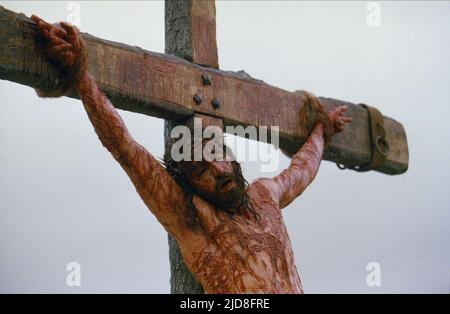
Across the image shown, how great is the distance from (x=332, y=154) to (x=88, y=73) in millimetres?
1832

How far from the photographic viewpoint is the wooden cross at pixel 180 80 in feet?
14.9

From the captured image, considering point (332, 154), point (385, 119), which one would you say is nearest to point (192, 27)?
point (332, 154)

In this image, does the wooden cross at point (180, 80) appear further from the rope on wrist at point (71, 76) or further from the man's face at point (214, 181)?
the man's face at point (214, 181)

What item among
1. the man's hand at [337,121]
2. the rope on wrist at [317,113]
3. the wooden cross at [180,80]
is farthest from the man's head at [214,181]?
the man's hand at [337,121]

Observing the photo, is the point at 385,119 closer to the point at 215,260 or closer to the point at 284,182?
the point at 284,182

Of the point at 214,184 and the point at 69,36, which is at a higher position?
the point at 69,36

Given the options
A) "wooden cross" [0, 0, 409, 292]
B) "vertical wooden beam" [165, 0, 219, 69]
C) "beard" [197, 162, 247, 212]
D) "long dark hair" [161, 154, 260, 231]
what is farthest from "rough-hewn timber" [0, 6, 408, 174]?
"beard" [197, 162, 247, 212]

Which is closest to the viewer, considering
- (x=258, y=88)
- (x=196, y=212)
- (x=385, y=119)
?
(x=196, y=212)

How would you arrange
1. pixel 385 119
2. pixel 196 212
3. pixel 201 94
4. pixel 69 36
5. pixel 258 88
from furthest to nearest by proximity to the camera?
pixel 385 119 → pixel 258 88 → pixel 201 94 → pixel 196 212 → pixel 69 36

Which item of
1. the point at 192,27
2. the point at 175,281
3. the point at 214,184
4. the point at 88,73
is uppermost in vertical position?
the point at 192,27

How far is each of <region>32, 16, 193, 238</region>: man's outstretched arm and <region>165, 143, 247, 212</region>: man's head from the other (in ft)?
0.47

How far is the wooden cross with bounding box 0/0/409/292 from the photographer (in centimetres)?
455

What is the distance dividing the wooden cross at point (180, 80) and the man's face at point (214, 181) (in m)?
0.33

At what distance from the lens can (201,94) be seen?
520 cm
